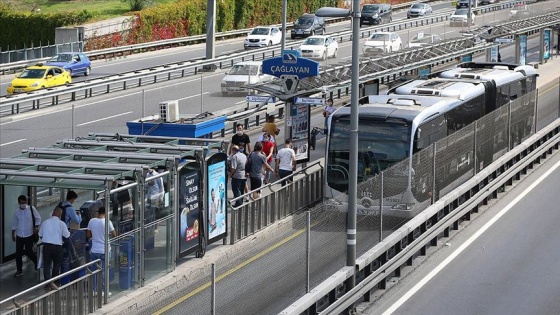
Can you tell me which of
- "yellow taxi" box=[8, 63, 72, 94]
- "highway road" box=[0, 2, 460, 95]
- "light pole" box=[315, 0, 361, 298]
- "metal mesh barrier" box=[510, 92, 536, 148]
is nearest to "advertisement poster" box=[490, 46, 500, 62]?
"highway road" box=[0, 2, 460, 95]

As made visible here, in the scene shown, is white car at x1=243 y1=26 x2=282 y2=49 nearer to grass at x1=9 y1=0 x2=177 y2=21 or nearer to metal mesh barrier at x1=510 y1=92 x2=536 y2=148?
grass at x1=9 y1=0 x2=177 y2=21

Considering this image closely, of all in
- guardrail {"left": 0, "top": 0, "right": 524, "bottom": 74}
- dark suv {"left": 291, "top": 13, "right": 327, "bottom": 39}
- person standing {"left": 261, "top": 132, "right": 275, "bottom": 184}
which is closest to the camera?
person standing {"left": 261, "top": 132, "right": 275, "bottom": 184}

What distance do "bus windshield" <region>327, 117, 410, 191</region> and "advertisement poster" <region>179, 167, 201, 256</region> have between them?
5581mm

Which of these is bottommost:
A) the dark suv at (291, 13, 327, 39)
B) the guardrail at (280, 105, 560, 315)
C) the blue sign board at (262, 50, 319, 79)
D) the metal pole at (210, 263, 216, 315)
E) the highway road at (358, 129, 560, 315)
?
the highway road at (358, 129, 560, 315)

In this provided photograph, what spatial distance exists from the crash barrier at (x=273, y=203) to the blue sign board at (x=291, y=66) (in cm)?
551

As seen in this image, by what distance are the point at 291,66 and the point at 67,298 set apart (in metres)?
16.6

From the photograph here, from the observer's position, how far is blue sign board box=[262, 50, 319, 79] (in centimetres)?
3172

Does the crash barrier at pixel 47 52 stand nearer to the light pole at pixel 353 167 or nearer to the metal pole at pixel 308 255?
the light pole at pixel 353 167

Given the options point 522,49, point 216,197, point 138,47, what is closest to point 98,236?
point 216,197

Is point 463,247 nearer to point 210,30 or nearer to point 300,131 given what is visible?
point 300,131

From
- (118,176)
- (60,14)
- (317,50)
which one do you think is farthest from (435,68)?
(118,176)

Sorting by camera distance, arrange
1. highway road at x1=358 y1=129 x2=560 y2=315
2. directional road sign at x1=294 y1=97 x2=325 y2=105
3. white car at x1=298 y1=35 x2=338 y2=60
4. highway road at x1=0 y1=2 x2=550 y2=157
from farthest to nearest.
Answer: white car at x1=298 y1=35 x2=338 y2=60 < highway road at x1=0 y1=2 x2=550 y2=157 < directional road sign at x1=294 y1=97 x2=325 y2=105 < highway road at x1=358 y1=129 x2=560 y2=315

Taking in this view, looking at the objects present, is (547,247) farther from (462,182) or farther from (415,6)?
(415,6)

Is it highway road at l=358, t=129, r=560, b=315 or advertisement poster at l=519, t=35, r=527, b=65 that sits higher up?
advertisement poster at l=519, t=35, r=527, b=65
